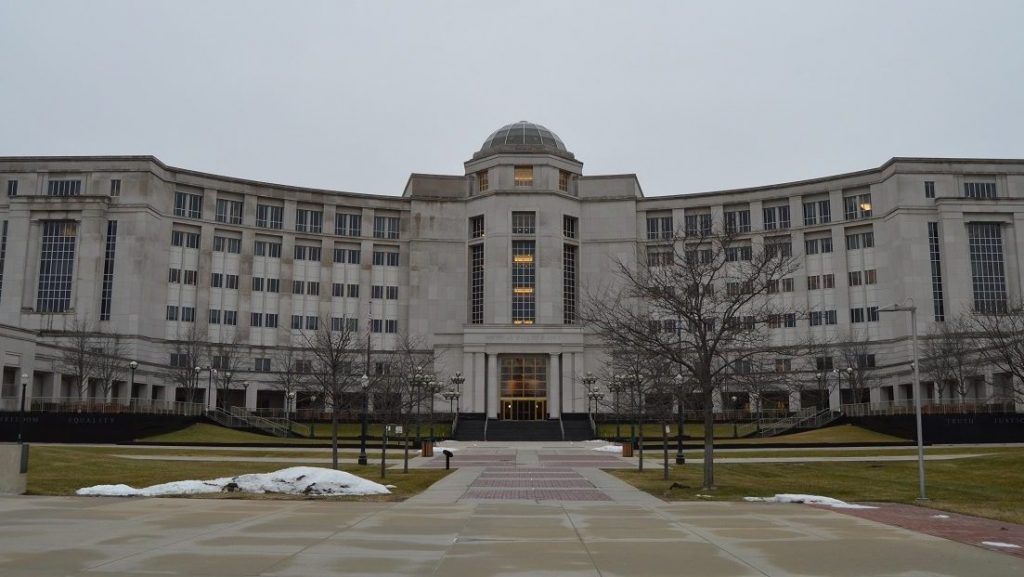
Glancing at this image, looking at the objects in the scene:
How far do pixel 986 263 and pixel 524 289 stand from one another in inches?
2031

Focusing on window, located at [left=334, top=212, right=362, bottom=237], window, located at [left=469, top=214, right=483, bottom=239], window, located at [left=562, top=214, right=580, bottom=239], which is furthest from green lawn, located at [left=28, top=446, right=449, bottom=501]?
window, located at [left=334, top=212, right=362, bottom=237]

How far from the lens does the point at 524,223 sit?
103m

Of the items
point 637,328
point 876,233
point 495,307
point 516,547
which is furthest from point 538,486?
point 876,233

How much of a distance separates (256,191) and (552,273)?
3806cm

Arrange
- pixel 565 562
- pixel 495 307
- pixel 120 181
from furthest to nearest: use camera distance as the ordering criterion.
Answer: pixel 495 307
pixel 120 181
pixel 565 562

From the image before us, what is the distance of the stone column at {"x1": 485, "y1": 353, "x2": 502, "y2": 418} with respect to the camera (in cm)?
9288

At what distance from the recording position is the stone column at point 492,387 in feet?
305

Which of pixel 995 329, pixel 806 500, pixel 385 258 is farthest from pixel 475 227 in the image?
pixel 806 500

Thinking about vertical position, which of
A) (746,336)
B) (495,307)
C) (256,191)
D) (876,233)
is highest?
(256,191)

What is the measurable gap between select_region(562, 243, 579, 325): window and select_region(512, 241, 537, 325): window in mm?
Answer: 3992

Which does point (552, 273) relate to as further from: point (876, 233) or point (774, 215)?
point (876, 233)

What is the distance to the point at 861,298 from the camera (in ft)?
313

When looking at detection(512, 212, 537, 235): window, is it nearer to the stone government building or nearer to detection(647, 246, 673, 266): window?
the stone government building

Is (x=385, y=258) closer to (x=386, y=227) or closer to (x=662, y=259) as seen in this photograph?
(x=386, y=227)
